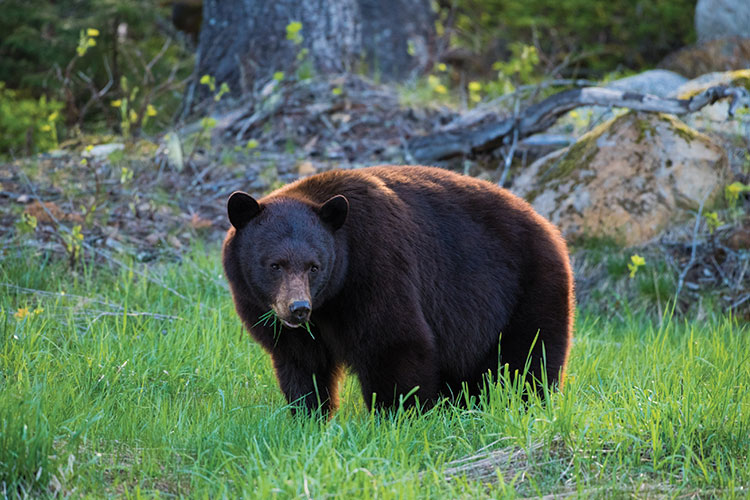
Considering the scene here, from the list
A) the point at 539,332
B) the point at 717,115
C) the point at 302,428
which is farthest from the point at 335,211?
the point at 717,115

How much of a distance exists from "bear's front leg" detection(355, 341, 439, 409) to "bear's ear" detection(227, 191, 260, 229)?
0.91m

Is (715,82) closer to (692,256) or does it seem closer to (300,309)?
(692,256)

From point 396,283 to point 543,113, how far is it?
401 centimetres

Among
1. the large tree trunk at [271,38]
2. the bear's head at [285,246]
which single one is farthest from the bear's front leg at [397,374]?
the large tree trunk at [271,38]

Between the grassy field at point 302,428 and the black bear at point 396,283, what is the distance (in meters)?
0.27

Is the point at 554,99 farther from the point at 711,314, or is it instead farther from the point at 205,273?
the point at 205,273

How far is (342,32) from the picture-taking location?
9680mm

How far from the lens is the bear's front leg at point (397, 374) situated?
13.1ft

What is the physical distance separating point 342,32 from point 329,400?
6327 millimetres

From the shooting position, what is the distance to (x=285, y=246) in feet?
12.5

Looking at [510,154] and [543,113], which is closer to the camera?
[510,154]

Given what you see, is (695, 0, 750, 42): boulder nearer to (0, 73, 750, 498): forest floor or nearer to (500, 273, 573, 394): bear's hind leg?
(0, 73, 750, 498): forest floor

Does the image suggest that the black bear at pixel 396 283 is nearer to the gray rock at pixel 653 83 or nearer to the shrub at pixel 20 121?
the gray rock at pixel 653 83

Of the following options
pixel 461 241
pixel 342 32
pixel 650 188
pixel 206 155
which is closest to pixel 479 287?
pixel 461 241
